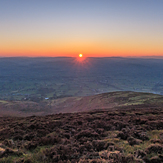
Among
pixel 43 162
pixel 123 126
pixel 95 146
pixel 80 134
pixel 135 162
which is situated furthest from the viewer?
pixel 123 126

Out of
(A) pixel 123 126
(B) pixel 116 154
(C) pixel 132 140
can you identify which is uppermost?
(B) pixel 116 154

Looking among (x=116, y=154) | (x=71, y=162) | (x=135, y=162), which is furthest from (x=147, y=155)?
(x=71, y=162)

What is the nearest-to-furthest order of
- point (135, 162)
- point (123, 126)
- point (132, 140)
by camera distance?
point (135, 162) < point (132, 140) < point (123, 126)

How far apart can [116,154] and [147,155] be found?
1.45 m

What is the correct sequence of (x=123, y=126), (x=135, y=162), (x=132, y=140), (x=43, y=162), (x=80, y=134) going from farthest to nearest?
(x=123, y=126) < (x=80, y=134) < (x=132, y=140) < (x=43, y=162) < (x=135, y=162)

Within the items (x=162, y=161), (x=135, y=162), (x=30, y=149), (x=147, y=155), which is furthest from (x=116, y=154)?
(x=30, y=149)

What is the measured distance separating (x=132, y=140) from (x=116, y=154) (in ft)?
7.49

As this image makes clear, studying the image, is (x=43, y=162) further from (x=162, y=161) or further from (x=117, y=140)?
(x=162, y=161)

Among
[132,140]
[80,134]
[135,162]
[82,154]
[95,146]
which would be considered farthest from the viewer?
[80,134]

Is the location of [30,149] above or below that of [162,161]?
below

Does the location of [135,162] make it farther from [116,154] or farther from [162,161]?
[162,161]

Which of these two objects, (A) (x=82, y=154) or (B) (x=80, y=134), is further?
(B) (x=80, y=134)

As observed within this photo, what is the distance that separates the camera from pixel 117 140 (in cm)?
752

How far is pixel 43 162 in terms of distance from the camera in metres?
5.32
